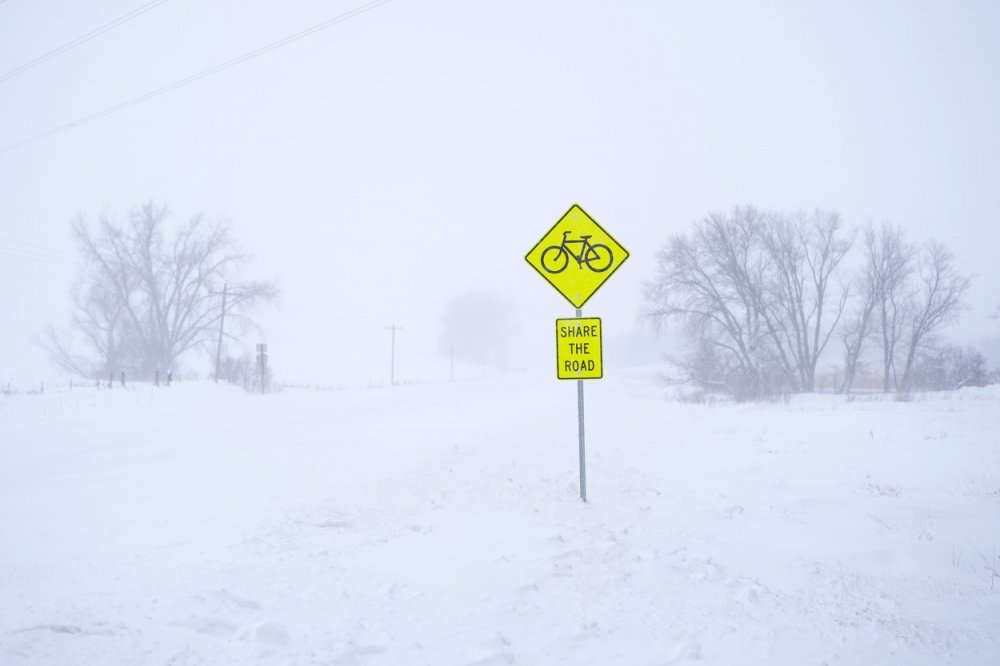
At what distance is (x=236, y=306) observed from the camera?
35625mm

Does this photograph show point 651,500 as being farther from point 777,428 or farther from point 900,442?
point 777,428

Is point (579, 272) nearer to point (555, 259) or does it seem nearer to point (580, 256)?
point (580, 256)

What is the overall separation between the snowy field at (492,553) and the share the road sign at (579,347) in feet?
5.55

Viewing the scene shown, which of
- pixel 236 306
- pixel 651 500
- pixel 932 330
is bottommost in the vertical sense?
pixel 651 500

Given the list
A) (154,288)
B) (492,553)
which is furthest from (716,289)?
(154,288)

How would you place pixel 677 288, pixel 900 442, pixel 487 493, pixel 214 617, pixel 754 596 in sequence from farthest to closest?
pixel 677 288
pixel 900 442
pixel 487 493
pixel 754 596
pixel 214 617

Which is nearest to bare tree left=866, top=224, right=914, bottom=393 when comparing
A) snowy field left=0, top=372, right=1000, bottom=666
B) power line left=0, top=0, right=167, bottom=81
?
snowy field left=0, top=372, right=1000, bottom=666

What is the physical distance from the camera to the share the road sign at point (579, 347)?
21.5 ft

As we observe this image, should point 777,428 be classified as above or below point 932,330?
below

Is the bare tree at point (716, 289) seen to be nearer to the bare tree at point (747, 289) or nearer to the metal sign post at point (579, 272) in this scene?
the bare tree at point (747, 289)

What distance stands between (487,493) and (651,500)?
7.38 feet

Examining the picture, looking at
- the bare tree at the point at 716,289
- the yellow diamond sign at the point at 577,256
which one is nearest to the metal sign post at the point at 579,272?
→ the yellow diamond sign at the point at 577,256

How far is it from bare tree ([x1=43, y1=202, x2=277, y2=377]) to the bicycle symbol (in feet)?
111

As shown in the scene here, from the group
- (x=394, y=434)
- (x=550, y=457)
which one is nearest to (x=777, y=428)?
(x=550, y=457)
